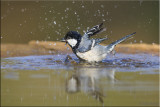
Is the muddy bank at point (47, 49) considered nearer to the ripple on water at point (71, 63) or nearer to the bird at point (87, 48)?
the ripple on water at point (71, 63)

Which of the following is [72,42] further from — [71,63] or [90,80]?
[90,80]

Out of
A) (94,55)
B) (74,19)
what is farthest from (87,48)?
(74,19)

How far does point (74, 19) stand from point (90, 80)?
6.82 metres

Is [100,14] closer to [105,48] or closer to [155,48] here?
[155,48]

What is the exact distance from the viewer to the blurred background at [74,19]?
37.3 feet

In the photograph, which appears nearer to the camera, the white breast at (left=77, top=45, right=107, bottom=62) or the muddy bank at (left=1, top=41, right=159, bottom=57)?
the white breast at (left=77, top=45, right=107, bottom=62)

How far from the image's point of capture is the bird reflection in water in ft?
15.4

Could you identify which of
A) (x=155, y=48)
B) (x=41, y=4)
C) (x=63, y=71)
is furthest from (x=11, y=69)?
(x=41, y=4)

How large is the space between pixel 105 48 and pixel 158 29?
13.5 feet

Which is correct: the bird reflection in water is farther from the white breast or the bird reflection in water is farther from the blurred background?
the blurred background

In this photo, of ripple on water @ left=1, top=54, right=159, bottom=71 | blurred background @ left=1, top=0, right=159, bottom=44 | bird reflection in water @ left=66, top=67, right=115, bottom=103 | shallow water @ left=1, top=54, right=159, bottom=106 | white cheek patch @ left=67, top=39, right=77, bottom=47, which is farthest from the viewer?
blurred background @ left=1, top=0, right=159, bottom=44

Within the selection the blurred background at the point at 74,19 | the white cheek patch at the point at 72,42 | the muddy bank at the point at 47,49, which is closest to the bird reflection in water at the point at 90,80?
the white cheek patch at the point at 72,42

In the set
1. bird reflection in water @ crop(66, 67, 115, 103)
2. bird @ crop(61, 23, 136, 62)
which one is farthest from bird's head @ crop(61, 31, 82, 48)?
bird reflection in water @ crop(66, 67, 115, 103)

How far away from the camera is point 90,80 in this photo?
531 cm
